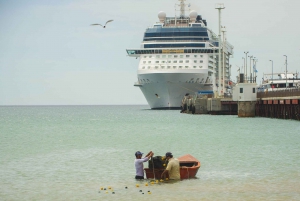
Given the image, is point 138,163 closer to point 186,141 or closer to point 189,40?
point 186,141

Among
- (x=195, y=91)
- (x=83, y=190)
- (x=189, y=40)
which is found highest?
(x=189, y=40)

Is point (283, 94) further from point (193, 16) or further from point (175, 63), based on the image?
point (193, 16)

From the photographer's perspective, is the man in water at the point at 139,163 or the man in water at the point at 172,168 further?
the man in water at the point at 139,163

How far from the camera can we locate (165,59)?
109 metres

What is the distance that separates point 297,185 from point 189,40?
8904 centimetres

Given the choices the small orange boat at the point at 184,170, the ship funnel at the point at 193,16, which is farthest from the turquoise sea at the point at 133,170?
the ship funnel at the point at 193,16

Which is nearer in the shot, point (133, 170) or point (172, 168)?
point (172, 168)

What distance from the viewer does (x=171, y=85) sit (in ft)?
353

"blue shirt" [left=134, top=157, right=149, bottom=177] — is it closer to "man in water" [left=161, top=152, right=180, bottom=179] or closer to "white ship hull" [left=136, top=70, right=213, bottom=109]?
"man in water" [left=161, top=152, right=180, bottom=179]

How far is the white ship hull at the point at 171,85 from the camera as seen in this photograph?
106219mm

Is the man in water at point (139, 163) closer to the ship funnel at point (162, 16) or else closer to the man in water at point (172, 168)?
the man in water at point (172, 168)

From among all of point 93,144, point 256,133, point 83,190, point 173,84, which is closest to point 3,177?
point 83,190

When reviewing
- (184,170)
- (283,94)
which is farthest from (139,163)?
(283,94)

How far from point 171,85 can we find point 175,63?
3653 millimetres
